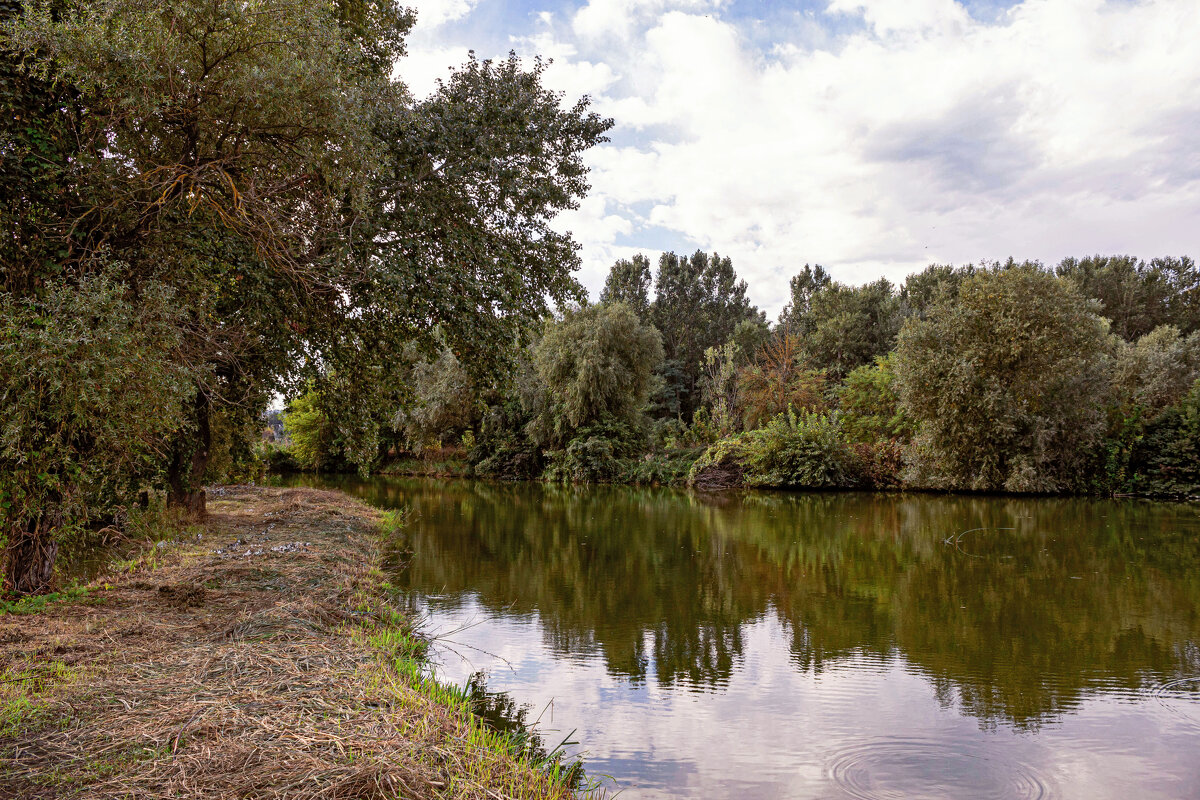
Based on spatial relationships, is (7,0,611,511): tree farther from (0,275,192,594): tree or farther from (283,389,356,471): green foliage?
(283,389,356,471): green foliage

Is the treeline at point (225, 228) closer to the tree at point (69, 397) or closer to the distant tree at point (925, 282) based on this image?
the tree at point (69, 397)

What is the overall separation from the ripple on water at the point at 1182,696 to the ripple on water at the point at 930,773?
6.32 ft

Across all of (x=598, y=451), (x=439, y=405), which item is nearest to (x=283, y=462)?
(x=439, y=405)

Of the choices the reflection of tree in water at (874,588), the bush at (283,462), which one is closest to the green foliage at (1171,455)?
the reflection of tree in water at (874,588)

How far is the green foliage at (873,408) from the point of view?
29656 mm

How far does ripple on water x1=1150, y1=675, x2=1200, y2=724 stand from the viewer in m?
5.35

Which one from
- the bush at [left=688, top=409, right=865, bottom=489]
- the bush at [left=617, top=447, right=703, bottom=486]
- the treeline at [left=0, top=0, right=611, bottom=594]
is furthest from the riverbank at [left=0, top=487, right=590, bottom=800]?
the bush at [left=617, top=447, right=703, bottom=486]

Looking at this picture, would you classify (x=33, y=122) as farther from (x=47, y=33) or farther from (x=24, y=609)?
(x=24, y=609)

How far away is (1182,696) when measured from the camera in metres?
5.70

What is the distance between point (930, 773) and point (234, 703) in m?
4.11

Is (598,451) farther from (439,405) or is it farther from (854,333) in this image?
(854,333)

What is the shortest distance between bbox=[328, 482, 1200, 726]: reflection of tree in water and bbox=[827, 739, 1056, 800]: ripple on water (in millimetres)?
813

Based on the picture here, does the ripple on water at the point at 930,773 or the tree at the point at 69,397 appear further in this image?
the tree at the point at 69,397

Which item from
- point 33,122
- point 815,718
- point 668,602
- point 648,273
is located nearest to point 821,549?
point 668,602
